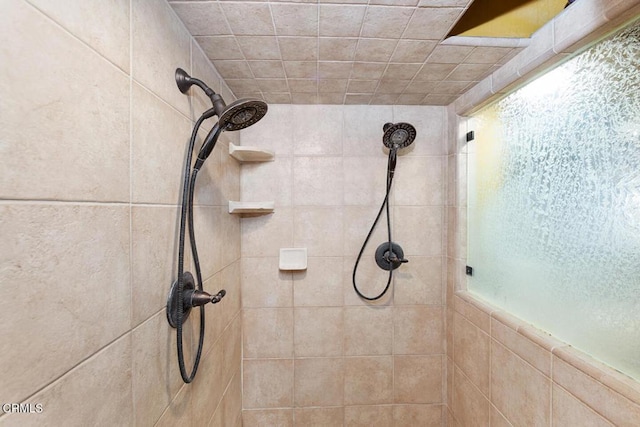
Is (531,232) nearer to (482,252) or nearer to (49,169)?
(482,252)

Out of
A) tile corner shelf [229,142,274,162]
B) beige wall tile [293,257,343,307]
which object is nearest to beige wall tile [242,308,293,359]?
beige wall tile [293,257,343,307]

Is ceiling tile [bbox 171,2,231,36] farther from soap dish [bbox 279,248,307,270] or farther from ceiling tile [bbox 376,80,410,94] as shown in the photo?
soap dish [bbox 279,248,307,270]

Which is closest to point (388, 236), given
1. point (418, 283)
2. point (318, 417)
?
point (418, 283)

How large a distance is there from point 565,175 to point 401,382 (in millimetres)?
1337

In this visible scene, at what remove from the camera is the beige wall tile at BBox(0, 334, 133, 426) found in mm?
421

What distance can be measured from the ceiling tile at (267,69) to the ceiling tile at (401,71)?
0.47 metres

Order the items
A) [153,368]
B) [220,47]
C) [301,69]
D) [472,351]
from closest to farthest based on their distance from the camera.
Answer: [153,368], [220,47], [301,69], [472,351]

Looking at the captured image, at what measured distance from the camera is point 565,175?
2.81 ft

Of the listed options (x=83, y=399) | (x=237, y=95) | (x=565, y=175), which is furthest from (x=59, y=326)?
(x=565, y=175)

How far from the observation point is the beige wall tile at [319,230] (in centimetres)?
151

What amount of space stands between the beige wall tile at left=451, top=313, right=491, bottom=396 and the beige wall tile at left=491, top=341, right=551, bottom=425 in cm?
4

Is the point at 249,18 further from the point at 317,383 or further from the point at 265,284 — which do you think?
the point at 317,383

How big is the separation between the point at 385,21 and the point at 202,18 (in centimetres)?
59

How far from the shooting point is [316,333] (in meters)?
1.51
